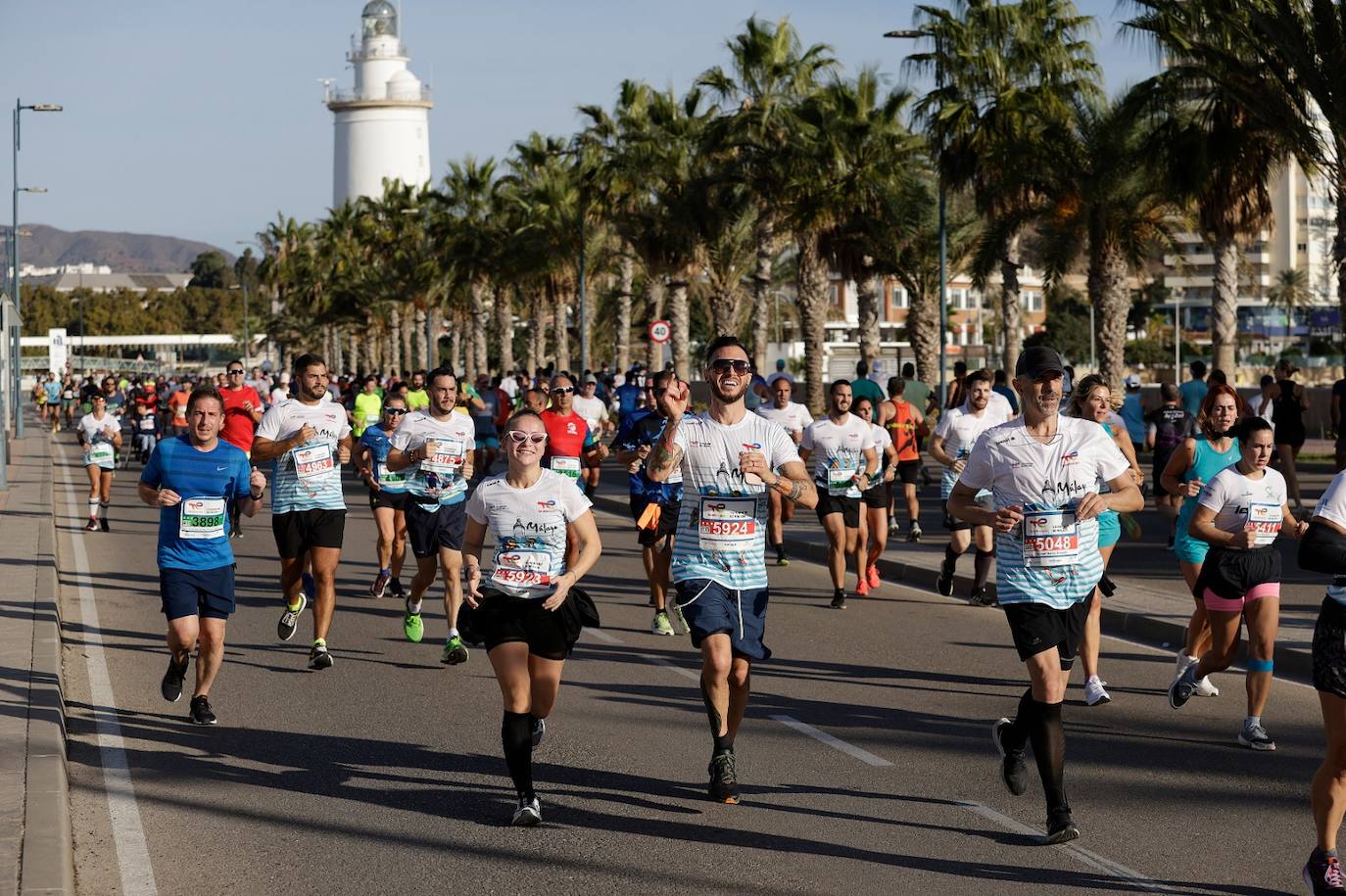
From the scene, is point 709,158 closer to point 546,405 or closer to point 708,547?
point 546,405

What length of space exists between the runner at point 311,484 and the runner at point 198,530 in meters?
1.62

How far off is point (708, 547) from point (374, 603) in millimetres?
7497

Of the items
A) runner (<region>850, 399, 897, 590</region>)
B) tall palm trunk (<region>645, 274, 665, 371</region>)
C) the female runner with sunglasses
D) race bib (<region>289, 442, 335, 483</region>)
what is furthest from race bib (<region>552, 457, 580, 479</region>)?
tall palm trunk (<region>645, 274, 665, 371</region>)

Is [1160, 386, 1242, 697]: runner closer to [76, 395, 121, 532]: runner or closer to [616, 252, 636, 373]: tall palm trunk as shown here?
[76, 395, 121, 532]: runner

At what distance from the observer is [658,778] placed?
7.74 metres

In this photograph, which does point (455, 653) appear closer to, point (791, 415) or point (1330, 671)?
point (791, 415)

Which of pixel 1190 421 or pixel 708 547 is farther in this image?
pixel 1190 421

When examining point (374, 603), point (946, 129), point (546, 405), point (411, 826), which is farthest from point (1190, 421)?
point (946, 129)

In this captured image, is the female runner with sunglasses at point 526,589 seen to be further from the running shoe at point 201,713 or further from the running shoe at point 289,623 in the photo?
the running shoe at point 289,623

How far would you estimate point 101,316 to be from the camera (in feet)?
523

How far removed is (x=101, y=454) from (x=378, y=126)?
307 ft

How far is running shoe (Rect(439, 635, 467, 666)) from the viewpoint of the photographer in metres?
10.9

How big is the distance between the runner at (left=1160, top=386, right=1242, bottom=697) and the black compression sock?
13.3ft

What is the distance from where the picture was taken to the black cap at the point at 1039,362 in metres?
6.67
